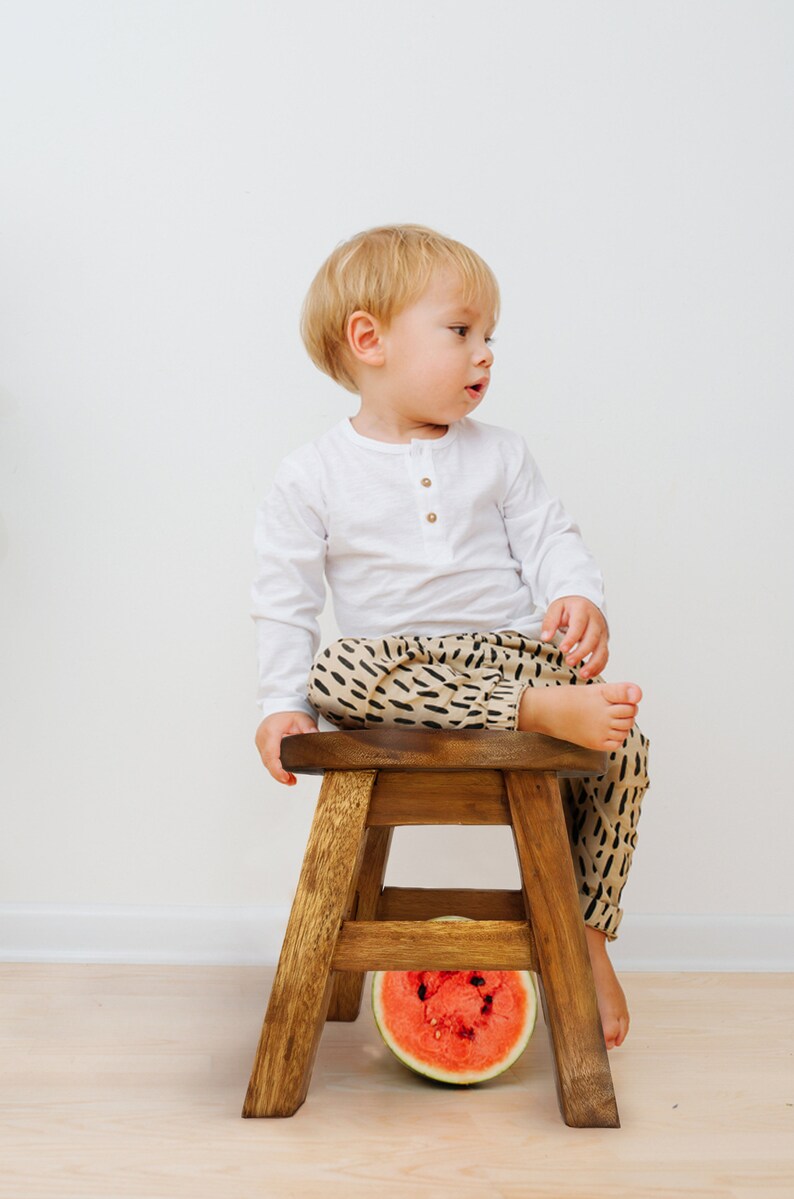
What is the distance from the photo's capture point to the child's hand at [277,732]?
122 cm

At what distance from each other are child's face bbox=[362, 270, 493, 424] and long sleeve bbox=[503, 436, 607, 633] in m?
0.13

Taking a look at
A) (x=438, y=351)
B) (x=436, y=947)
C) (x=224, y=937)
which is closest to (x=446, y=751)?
(x=436, y=947)

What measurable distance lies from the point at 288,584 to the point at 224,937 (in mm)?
640

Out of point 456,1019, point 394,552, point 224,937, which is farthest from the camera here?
point 224,937

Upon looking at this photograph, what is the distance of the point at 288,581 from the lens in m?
1.33

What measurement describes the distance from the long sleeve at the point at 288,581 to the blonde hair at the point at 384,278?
0.19 meters

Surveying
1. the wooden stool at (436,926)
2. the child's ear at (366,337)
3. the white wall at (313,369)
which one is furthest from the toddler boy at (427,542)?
the white wall at (313,369)

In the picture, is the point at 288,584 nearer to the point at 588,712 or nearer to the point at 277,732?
the point at 277,732

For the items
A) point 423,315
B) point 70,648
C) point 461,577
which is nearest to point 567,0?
point 423,315

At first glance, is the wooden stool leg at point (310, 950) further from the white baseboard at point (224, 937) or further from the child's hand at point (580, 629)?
the white baseboard at point (224, 937)

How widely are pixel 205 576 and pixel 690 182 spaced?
94cm

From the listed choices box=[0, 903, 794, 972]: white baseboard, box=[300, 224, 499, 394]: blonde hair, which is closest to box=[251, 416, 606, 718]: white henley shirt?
box=[300, 224, 499, 394]: blonde hair

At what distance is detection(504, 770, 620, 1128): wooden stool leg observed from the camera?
3.47 ft

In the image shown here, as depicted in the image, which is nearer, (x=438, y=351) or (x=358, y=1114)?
(x=358, y=1114)
